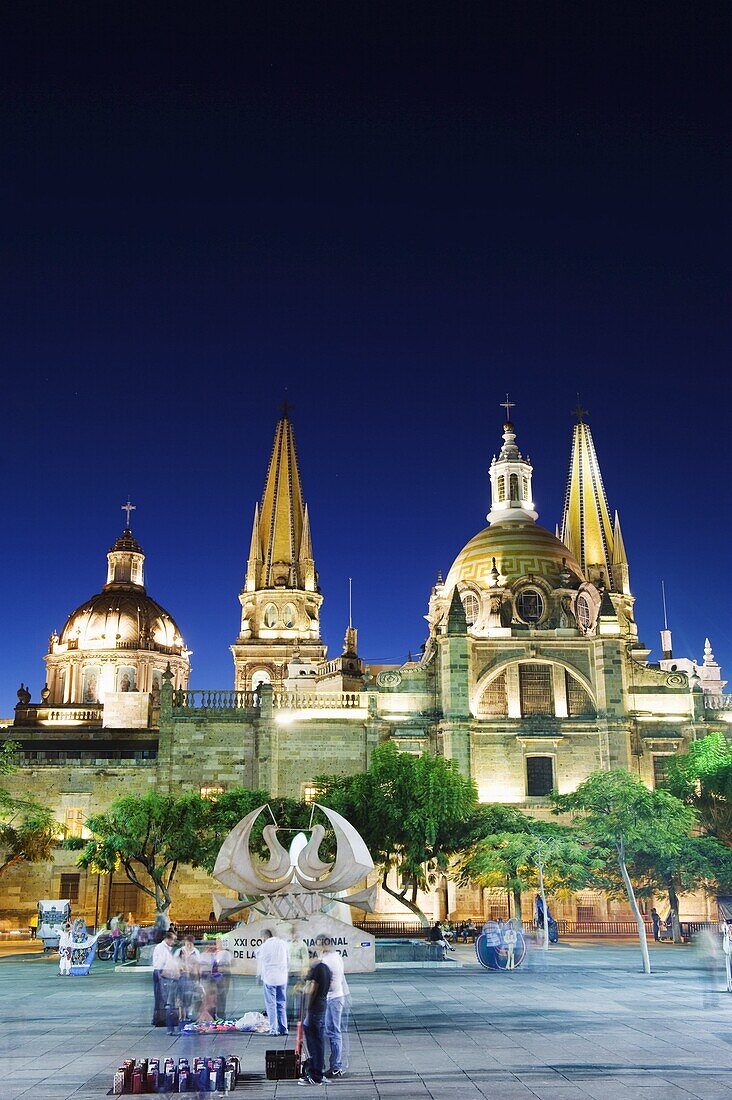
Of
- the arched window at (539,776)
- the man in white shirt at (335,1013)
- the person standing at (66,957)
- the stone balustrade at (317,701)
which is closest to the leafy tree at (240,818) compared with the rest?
the stone balustrade at (317,701)

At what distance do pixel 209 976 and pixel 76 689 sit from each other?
6485 centimetres

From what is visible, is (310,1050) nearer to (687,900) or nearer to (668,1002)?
(668,1002)

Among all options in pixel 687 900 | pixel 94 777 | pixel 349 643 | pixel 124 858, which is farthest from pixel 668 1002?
pixel 349 643

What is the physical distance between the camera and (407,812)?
40906 mm

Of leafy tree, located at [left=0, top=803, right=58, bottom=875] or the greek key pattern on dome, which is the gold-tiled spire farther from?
leafy tree, located at [left=0, top=803, right=58, bottom=875]

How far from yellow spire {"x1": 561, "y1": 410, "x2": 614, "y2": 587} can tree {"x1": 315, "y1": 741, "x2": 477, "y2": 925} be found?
31.4m

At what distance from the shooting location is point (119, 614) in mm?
78938

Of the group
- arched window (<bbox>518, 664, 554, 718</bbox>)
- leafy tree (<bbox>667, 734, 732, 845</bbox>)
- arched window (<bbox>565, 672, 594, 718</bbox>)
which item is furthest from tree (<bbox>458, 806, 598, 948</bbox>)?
arched window (<bbox>565, 672, 594, 718</bbox>)

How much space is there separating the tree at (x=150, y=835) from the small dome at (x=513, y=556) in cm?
2232

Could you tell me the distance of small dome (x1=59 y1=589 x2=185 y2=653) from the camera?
255ft

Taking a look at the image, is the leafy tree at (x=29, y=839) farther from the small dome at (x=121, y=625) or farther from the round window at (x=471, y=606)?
the small dome at (x=121, y=625)

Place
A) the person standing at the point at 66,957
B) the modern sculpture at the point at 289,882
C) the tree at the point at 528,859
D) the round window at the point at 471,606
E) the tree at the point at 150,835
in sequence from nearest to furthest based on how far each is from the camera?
the modern sculpture at the point at 289,882
the person standing at the point at 66,957
the tree at the point at 528,859
the tree at the point at 150,835
the round window at the point at 471,606

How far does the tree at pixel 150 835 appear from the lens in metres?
38.9

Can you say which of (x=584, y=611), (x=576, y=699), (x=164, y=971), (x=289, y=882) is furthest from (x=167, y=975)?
(x=584, y=611)
